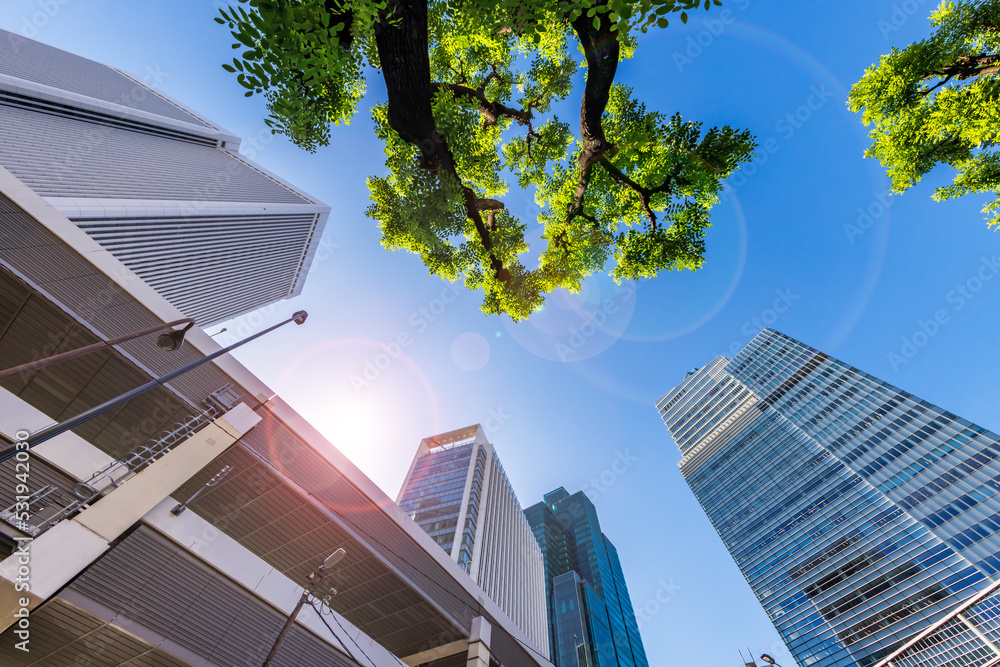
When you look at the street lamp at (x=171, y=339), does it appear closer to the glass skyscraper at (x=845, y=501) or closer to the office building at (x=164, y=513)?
the office building at (x=164, y=513)

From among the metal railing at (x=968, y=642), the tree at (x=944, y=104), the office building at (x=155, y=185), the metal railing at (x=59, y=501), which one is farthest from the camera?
the metal railing at (x=968, y=642)

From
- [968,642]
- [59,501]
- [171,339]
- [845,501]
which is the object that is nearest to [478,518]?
[59,501]

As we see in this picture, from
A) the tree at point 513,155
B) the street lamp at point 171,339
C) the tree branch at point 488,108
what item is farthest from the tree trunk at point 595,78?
the street lamp at point 171,339

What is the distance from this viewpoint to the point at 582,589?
82.0 m

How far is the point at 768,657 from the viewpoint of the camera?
10.3 metres

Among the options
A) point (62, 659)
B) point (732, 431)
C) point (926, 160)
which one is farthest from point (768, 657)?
point (732, 431)

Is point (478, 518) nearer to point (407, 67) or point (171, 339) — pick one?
point (171, 339)

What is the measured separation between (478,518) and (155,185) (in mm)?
55001

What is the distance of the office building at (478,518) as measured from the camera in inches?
1945

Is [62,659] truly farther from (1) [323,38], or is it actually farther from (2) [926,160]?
(2) [926,160]

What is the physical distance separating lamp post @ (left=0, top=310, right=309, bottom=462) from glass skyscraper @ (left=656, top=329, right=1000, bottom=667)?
89.4 metres

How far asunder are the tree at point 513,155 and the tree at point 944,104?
4550 mm

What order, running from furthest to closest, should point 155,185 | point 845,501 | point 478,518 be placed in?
point 845,501
point 478,518
point 155,185

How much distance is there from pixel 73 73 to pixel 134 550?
228 ft
